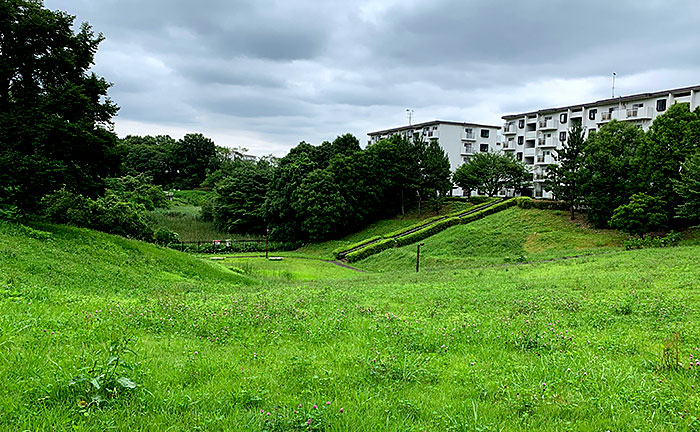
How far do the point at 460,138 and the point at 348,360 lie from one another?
65528 mm

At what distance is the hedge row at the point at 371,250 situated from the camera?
124 ft

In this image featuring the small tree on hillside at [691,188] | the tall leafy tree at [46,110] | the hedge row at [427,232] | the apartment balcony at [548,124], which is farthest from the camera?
the apartment balcony at [548,124]

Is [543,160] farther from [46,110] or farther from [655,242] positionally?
[46,110]

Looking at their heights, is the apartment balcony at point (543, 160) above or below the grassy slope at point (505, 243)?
above

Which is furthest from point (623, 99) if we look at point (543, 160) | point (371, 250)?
point (371, 250)

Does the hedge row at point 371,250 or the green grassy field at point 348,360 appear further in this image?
the hedge row at point 371,250

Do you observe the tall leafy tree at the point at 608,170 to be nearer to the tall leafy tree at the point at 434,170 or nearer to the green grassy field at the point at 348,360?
the tall leafy tree at the point at 434,170

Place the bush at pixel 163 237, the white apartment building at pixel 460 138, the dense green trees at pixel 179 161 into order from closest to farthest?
the bush at pixel 163 237
the white apartment building at pixel 460 138
the dense green trees at pixel 179 161

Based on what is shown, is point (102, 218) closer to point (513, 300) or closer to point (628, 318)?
point (513, 300)

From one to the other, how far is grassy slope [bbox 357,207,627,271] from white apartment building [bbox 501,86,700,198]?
1216cm

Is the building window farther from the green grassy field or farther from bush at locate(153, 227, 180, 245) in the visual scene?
bush at locate(153, 227, 180, 245)

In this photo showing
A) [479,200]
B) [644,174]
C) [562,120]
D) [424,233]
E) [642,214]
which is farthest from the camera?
[562,120]

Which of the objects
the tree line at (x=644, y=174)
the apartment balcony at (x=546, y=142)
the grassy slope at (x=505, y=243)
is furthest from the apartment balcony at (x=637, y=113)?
the grassy slope at (x=505, y=243)

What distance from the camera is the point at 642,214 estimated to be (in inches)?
1135
